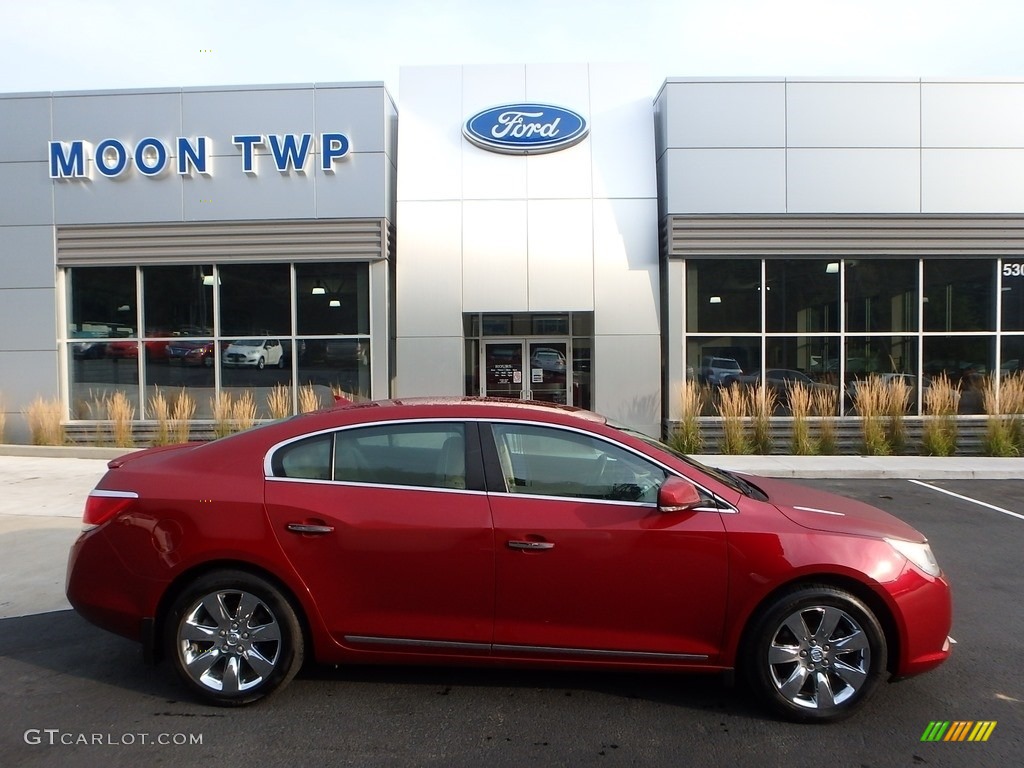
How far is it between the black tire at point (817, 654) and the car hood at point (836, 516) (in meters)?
0.33

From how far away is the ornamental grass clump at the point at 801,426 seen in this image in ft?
43.3

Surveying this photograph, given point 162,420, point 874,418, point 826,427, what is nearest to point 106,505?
point 162,420

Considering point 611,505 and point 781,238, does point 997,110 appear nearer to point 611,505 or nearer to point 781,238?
point 781,238

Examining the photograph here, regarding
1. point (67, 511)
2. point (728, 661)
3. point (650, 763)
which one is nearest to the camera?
point (650, 763)

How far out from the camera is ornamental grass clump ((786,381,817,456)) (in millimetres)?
13211

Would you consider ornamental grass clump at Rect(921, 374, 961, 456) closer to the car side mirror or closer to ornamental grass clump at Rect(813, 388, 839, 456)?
ornamental grass clump at Rect(813, 388, 839, 456)

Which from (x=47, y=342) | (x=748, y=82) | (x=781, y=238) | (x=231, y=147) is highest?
(x=748, y=82)

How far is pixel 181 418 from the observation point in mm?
13758

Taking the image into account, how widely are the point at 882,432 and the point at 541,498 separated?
11.3 m

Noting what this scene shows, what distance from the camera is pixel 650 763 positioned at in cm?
335

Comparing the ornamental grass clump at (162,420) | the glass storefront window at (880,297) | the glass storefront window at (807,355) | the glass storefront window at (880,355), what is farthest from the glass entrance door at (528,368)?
the ornamental grass clump at (162,420)

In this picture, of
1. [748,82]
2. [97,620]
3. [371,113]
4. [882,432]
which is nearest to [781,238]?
[748,82]

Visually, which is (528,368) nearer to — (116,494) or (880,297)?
(880,297)

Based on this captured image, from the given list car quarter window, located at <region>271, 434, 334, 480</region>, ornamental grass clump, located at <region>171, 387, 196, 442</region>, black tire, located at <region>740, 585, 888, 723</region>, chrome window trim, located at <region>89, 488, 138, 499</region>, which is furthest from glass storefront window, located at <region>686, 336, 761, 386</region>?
chrome window trim, located at <region>89, 488, 138, 499</region>
